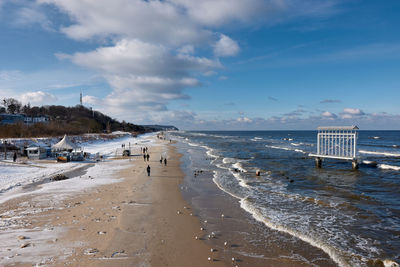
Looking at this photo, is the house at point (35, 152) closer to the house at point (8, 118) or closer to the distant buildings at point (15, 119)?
the distant buildings at point (15, 119)

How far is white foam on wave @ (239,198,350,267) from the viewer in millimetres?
8000

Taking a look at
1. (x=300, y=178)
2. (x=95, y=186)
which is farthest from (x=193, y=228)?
(x=300, y=178)

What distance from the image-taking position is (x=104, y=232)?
933cm

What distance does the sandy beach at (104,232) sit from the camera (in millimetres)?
7473

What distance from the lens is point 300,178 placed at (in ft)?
73.2

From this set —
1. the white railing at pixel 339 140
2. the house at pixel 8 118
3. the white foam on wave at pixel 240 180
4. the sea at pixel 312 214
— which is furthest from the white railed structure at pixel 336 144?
the house at pixel 8 118

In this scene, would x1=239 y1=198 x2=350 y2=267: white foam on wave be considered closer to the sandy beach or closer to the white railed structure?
the sandy beach

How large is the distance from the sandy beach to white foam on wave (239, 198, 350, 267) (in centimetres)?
304

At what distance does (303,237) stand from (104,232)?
7.82m

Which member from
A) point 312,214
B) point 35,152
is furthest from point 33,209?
point 35,152

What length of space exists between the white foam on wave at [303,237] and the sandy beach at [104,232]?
3.04 metres

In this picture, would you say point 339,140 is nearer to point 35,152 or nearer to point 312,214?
point 312,214

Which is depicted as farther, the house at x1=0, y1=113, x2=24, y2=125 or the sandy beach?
the house at x1=0, y1=113, x2=24, y2=125

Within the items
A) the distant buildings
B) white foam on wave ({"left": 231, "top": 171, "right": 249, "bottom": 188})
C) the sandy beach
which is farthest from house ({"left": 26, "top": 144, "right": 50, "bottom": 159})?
the distant buildings
